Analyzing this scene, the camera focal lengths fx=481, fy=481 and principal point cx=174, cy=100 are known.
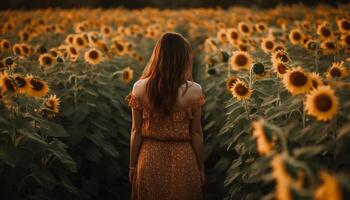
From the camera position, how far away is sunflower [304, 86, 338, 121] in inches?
107

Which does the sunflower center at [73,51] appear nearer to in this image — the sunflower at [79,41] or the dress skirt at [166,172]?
the sunflower at [79,41]

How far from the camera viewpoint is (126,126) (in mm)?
6133

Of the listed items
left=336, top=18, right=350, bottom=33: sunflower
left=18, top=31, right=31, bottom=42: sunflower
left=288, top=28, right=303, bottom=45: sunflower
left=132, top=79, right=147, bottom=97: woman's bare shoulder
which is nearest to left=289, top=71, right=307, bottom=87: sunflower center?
left=132, top=79, right=147, bottom=97: woman's bare shoulder

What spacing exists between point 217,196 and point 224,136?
69 cm

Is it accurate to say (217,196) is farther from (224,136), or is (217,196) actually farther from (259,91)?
(259,91)

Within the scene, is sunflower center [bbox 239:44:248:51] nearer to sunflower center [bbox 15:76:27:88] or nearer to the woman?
the woman

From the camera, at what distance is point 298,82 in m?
3.27

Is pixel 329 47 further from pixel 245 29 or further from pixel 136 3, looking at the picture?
pixel 136 3

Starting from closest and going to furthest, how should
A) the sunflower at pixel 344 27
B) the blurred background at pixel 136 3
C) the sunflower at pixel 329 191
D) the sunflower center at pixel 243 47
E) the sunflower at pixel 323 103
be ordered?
the sunflower at pixel 329 191, the sunflower at pixel 323 103, the sunflower at pixel 344 27, the sunflower center at pixel 243 47, the blurred background at pixel 136 3

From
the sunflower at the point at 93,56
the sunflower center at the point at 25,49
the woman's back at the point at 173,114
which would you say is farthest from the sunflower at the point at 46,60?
the woman's back at the point at 173,114

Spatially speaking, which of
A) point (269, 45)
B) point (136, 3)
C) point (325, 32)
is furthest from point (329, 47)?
point (136, 3)

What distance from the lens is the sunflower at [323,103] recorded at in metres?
2.73

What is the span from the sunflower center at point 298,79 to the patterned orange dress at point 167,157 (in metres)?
0.74

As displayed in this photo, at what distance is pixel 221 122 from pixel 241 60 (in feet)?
3.23
